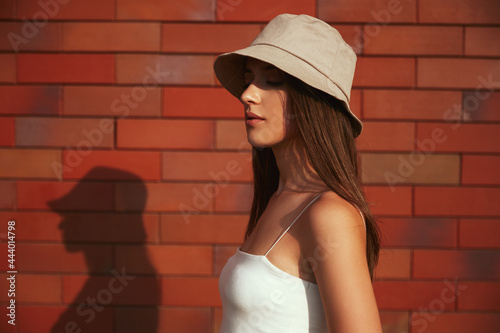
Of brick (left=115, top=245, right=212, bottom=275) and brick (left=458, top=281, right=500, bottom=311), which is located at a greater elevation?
brick (left=115, top=245, right=212, bottom=275)

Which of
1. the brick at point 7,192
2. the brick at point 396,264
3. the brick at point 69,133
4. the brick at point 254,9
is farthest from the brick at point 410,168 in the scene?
the brick at point 7,192

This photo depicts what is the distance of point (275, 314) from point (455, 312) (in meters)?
1.76

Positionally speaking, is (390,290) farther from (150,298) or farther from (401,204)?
(150,298)

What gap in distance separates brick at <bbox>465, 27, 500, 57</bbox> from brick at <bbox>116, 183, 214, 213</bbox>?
167 cm

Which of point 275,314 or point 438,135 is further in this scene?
point 438,135

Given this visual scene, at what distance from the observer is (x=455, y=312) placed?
8.61 ft

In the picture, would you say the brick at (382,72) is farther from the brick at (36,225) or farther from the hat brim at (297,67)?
the brick at (36,225)

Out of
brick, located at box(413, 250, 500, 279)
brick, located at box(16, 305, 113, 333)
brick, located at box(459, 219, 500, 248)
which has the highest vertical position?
brick, located at box(459, 219, 500, 248)

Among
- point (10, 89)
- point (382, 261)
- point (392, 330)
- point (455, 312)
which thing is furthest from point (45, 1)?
point (455, 312)

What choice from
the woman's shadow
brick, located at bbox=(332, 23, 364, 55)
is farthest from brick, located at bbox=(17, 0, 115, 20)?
brick, located at bbox=(332, 23, 364, 55)

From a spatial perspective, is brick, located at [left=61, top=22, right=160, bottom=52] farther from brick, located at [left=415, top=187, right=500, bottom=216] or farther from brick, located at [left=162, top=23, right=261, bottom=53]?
brick, located at [left=415, top=187, right=500, bottom=216]

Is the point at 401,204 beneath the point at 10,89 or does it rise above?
beneath
